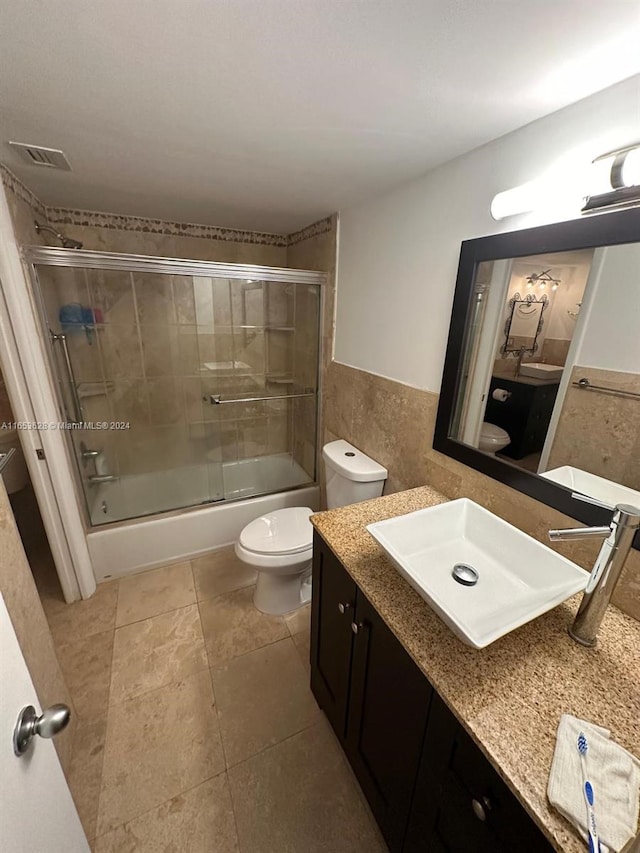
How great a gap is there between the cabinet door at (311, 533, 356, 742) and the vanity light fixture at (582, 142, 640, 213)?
47.7 inches

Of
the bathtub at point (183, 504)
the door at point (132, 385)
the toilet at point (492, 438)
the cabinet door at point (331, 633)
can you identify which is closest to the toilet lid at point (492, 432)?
the toilet at point (492, 438)

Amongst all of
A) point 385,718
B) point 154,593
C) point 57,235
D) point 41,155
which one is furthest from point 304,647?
point 57,235

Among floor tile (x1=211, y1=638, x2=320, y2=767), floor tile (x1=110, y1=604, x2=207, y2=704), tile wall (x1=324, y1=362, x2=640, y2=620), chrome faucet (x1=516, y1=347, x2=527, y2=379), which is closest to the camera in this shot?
tile wall (x1=324, y1=362, x2=640, y2=620)

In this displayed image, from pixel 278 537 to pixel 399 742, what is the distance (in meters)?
1.00

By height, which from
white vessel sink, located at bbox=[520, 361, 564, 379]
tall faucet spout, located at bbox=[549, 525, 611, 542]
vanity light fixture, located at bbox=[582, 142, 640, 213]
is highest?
vanity light fixture, located at bbox=[582, 142, 640, 213]

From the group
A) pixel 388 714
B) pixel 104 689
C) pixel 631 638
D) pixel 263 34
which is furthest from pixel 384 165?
pixel 104 689

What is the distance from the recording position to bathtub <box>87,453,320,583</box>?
6.54ft

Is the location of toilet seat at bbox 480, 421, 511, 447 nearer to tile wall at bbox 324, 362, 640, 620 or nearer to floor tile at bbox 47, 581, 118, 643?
tile wall at bbox 324, 362, 640, 620

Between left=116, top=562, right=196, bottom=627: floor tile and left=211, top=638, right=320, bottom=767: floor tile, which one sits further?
left=116, top=562, right=196, bottom=627: floor tile

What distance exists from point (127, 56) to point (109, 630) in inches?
85.4

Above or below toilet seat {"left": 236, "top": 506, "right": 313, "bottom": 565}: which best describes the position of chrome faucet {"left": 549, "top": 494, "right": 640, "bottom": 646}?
above

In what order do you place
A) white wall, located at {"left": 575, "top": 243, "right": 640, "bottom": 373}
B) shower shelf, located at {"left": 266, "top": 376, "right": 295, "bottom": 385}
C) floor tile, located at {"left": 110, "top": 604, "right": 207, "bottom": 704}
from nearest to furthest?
white wall, located at {"left": 575, "top": 243, "right": 640, "bottom": 373}, floor tile, located at {"left": 110, "top": 604, "right": 207, "bottom": 704}, shower shelf, located at {"left": 266, "top": 376, "right": 295, "bottom": 385}

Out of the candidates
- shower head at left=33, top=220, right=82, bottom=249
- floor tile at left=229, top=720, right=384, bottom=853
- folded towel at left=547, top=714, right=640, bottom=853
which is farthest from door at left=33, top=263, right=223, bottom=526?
folded towel at left=547, top=714, right=640, bottom=853

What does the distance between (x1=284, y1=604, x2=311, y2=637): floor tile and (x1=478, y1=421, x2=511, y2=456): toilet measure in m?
1.27
